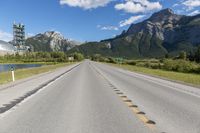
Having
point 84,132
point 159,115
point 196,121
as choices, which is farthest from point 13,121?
point 196,121

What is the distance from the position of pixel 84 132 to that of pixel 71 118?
2.05 m

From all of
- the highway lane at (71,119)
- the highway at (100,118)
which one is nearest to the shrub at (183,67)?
the highway at (100,118)

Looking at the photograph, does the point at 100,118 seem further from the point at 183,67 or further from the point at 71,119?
the point at 183,67

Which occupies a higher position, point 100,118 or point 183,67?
point 100,118

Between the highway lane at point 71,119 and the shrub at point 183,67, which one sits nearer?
the highway lane at point 71,119

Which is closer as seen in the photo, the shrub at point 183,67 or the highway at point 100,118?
the highway at point 100,118

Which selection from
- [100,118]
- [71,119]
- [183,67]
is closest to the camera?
[71,119]

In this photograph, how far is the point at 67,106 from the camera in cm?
1248

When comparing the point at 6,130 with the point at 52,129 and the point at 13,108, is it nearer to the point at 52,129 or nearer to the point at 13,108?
the point at 52,129

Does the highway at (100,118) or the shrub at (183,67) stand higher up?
the highway at (100,118)

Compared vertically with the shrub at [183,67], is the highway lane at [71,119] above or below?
above

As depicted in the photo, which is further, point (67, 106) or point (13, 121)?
point (67, 106)

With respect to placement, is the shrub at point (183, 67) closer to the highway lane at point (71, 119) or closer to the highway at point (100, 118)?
the highway at point (100, 118)

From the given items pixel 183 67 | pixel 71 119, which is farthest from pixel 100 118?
pixel 183 67
